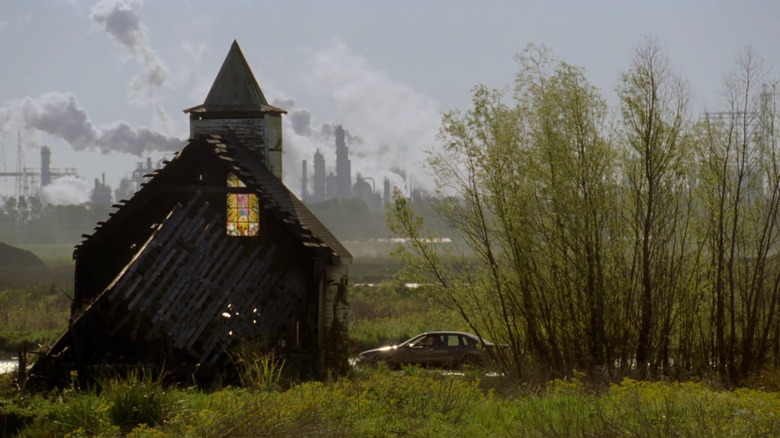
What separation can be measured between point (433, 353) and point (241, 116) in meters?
8.48

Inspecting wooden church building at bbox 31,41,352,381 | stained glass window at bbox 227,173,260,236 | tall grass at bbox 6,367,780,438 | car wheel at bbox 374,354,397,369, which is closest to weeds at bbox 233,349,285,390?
wooden church building at bbox 31,41,352,381

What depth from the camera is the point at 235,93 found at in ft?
87.4

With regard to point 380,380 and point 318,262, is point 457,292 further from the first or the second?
point 380,380

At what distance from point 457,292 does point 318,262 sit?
10.8ft

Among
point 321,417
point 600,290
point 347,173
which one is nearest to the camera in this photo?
point 321,417

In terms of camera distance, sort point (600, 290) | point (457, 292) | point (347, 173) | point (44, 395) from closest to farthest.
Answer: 1. point (44, 395)
2. point (600, 290)
3. point (457, 292)
4. point (347, 173)

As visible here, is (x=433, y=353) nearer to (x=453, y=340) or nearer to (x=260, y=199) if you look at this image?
(x=453, y=340)

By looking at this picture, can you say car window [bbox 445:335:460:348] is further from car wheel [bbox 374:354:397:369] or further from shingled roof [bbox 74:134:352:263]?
shingled roof [bbox 74:134:352:263]

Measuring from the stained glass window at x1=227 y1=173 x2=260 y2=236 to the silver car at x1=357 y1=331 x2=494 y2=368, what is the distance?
5322 mm

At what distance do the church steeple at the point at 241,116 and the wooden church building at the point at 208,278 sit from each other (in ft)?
0.66

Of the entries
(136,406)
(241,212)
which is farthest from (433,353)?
(136,406)

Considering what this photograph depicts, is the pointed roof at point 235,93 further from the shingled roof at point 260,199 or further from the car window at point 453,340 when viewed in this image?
the car window at point 453,340

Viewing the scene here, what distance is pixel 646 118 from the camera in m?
21.1

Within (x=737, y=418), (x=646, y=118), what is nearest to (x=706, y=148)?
(x=646, y=118)
